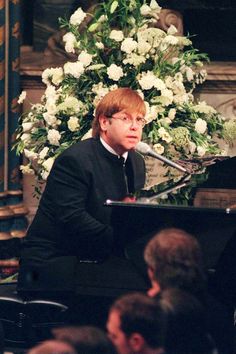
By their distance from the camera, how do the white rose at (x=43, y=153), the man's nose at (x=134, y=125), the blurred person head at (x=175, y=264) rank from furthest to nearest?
the white rose at (x=43, y=153), the man's nose at (x=134, y=125), the blurred person head at (x=175, y=264)

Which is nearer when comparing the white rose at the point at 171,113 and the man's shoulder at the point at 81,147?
the man's shoulder at the point at 81,147

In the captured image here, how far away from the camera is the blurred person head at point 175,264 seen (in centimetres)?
502

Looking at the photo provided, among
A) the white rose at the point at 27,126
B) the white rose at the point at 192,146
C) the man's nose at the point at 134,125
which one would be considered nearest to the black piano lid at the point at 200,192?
the man's nose at the point at 134,125

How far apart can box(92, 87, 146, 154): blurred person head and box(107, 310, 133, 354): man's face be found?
1.88 meters

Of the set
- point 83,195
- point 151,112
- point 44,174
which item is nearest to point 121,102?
point 83,195

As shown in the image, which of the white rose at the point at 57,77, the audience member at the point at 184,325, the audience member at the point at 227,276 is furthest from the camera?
the white rose at the point at 57,77

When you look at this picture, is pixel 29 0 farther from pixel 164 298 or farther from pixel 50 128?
pixel 164 298

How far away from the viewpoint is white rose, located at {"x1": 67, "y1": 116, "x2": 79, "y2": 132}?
9.04 meters

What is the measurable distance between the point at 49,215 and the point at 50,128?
3.17 m

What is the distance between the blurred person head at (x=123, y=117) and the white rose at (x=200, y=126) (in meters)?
3.07

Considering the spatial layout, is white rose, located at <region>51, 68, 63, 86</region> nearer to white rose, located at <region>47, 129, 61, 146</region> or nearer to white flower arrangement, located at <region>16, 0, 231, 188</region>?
white flower arrangement, located at <region>16, 0, 231, 188</region>

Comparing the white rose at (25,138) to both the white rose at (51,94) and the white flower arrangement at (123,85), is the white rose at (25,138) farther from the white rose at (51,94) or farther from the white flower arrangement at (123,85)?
the white rose at (51,94)

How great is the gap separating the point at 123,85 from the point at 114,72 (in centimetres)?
25

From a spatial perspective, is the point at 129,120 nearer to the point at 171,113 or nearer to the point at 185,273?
the point at 185,273
